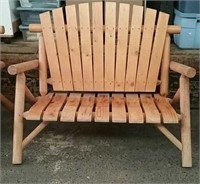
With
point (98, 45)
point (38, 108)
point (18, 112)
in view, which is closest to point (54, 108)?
point (38, 108)

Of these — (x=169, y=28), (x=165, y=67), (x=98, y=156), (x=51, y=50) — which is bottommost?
(x=98, y=156)

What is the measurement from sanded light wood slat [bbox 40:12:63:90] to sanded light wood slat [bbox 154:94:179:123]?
0.65 m

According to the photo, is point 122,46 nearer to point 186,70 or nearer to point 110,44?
point 110,44

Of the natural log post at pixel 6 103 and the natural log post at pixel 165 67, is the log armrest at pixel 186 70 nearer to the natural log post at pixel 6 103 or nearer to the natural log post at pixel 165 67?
the natural log post at pixel 165 67

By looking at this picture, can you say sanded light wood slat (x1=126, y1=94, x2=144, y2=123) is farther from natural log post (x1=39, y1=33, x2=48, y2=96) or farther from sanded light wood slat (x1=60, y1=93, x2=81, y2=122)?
natural log post (x1=39, y1=33, x2=48, y2=96)

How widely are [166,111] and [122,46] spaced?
20.2 inches

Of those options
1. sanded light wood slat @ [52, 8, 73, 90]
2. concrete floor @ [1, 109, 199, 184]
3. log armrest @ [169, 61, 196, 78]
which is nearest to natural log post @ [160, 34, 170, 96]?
log armrest @ [169, 61, 196, 78]

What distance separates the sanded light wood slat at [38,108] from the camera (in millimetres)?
1609

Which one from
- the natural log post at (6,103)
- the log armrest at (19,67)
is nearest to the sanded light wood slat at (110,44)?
the log armrest at (19,67)

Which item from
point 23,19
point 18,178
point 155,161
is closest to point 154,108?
point 155,161

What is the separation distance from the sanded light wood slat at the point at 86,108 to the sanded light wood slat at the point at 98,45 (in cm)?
9

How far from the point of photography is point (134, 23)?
6.02 ft

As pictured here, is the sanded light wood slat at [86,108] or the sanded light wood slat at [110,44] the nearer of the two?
the sanded light wood slat at [86,108]

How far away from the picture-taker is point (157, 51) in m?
1.88
